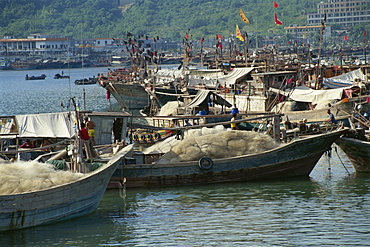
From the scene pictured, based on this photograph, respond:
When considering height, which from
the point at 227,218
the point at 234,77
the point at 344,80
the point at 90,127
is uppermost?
the point at 234,77

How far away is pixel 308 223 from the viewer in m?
17.4

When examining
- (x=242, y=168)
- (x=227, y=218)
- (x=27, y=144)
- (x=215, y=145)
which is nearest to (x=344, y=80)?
(x=242, y=168)

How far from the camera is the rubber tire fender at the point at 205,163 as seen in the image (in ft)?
72.1

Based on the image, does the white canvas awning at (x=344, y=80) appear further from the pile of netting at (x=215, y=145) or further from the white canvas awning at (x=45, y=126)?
the white canvas awning at (x=45, y=126)

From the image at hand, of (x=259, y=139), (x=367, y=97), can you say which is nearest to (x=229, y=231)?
(x=259, y=139)

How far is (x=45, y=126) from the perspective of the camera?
25016mm

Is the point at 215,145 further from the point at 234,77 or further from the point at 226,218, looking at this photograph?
the point at 234,77

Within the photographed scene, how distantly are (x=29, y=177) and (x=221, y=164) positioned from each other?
7563 millimetres

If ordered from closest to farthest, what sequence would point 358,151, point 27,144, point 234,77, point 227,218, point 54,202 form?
point 54,202 < point 227,218 < point 358,151 < point 27,144 < point 234,77

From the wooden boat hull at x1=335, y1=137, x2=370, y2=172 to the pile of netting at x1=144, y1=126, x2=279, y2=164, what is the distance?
287 centimetres

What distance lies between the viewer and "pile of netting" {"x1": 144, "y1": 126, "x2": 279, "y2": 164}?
22172 millimetres

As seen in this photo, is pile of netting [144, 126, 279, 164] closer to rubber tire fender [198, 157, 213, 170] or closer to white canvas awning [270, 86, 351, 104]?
rubber tire fender [198, 157, 213, 170]

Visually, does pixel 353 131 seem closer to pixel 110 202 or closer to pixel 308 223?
pixel 308 223

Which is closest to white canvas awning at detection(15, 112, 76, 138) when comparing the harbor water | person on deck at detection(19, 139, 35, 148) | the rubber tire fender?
person on deck at detection(19, 139, 35, 148)
